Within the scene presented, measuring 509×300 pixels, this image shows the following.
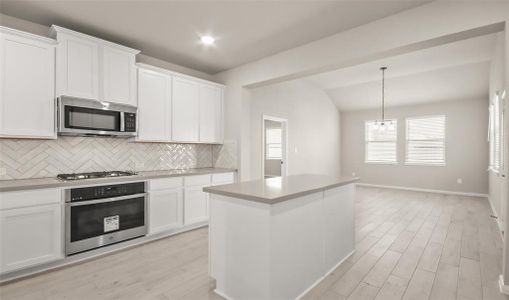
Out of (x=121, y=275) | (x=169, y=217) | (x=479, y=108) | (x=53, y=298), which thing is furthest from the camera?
(x=479, y=108)

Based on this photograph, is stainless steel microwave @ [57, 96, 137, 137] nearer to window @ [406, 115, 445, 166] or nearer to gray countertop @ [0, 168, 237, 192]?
gray countertop @ [0, 168, 237, 192]

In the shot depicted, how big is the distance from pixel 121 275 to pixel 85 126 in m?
1.69

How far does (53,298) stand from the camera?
79.6 inches

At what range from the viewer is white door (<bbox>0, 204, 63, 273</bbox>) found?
221cm

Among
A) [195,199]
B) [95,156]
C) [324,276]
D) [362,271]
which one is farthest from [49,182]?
[362,271]

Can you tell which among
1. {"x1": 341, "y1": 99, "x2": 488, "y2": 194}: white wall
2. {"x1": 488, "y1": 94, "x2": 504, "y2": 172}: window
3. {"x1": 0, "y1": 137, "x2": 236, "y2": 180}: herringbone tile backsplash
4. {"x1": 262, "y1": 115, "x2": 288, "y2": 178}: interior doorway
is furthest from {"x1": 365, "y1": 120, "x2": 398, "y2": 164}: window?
{"x1": 0, "y1": 137, "x2": 236, "y2": 180}: herringbone tile backsplash

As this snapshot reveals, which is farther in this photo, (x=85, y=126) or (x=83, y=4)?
(x=85, y=126)

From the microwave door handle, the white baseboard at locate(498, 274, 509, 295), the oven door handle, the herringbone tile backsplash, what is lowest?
the white baseboard at locate(498, 274, 509, 295)

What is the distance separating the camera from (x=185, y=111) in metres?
3.91

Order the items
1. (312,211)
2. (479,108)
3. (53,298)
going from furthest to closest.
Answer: (479,108), (312,211), (53,298)

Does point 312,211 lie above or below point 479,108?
below

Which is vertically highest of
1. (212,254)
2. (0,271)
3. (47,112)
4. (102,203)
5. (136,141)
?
(47,112)

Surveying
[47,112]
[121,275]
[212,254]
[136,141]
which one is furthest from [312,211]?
[47,112]

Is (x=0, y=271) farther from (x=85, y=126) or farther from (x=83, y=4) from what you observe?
(x=83, y=4)
